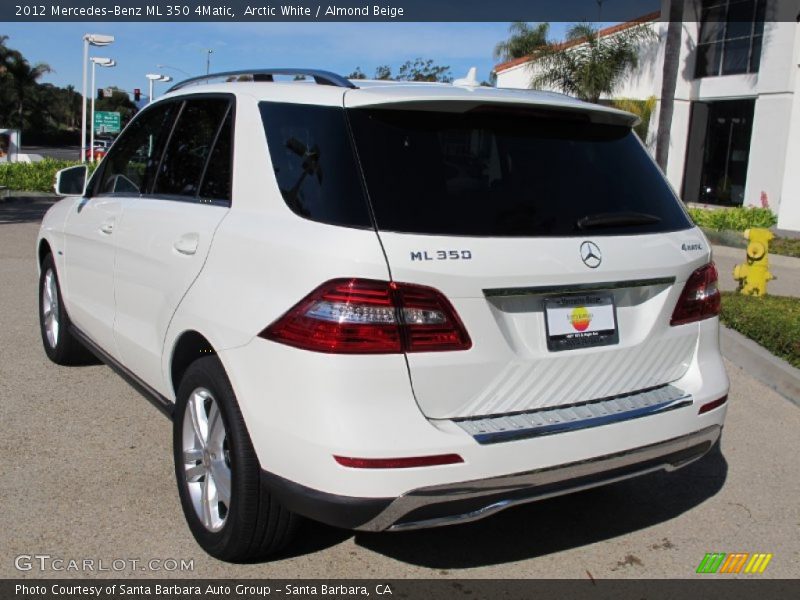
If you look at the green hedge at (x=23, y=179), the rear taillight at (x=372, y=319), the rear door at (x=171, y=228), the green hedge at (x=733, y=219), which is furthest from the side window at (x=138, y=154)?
the green hedge at (x=23, y=179)

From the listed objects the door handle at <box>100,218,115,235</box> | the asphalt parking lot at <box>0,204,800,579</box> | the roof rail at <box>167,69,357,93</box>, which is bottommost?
the asphalt parking lot at <box>0,204,800,579</box>

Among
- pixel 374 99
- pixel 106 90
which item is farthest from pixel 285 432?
pixel 106 90

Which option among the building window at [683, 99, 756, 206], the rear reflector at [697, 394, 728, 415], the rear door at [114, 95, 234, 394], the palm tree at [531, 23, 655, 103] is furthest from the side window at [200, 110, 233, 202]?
the palm tree at [531, 23, 655, 103]

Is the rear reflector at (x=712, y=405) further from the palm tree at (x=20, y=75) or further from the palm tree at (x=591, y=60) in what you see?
the palm tree at (x=20, y=75)

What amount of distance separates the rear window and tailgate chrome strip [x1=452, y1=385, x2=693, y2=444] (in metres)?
0.62

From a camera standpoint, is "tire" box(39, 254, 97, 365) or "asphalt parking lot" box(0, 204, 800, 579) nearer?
"asphalt parking lot" box(0, 204, 800, 579)

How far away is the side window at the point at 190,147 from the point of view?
137 inches

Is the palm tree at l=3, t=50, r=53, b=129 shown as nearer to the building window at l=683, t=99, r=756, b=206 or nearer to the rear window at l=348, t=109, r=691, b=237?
the building window at l=683, t=99, r=756, b=206

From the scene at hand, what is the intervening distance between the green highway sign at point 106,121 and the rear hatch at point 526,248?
110 feet

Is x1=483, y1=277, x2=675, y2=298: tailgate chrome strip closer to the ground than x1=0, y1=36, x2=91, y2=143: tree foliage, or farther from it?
closer to the ground

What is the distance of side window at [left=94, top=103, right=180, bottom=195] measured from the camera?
13.2ft

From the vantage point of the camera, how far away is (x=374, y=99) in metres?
2.80
